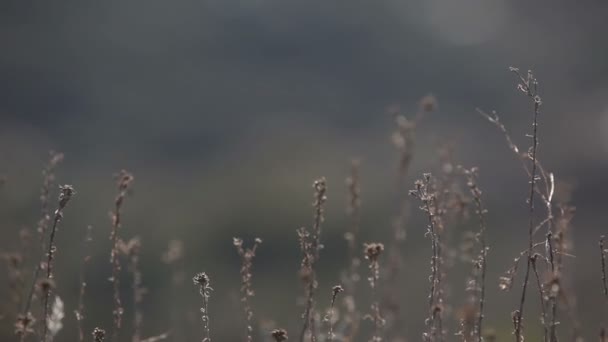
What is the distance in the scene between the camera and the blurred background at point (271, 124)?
780 inches

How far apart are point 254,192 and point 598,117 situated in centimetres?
1797

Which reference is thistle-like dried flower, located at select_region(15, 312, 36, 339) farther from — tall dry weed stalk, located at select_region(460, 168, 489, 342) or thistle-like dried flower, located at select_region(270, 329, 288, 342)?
tall dry weed stalk, located at select_region(460, 168, 489, 342)

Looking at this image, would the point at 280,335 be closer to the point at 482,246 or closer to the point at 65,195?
the point at 482,246

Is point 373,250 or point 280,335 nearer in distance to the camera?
point 280,335

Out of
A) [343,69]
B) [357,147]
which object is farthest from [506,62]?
[357,147]

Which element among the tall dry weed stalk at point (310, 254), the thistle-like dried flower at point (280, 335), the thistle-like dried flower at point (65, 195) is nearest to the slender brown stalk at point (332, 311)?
the tall dry weed stalk at point (310, 254)

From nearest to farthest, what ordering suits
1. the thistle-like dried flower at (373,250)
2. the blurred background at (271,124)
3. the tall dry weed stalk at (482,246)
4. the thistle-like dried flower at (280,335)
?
1. the thistle-like dried flower at (280,335)
2. the tall dry weed stalk at (482,246)
3. the thistle-like dried flower at (373,250)
4. the blurred background at (271,124)

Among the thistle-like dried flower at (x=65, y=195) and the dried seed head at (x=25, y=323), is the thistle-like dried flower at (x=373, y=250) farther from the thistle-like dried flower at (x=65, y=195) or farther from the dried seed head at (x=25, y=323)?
the dried seed head at (x=25, y=323)

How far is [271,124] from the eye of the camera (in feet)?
130

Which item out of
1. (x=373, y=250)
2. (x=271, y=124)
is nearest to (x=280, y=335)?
(x=373, y=250)

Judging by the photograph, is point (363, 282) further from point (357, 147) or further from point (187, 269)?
point (357, 147)

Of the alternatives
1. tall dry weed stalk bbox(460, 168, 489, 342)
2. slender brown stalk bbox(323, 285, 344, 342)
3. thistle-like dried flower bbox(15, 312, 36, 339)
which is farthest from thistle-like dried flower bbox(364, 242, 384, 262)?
thistle-like dried flower bbox(15, 312, 36, 339)

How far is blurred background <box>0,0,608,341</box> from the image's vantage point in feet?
65.0

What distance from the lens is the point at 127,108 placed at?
4231 centimetres
